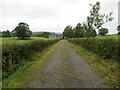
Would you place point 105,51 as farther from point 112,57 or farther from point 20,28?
point 20,28

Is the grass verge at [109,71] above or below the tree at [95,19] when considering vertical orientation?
below

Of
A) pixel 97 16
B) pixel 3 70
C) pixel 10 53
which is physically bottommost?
pixel 3 70

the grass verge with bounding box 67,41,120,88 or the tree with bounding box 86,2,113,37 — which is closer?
the grass verge with bounding box 67,41,120,88

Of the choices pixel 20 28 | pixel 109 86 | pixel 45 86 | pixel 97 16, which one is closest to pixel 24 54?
pixel 45 86

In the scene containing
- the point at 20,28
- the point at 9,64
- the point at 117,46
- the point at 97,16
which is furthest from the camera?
the point at 20,28

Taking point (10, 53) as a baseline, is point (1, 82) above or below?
below

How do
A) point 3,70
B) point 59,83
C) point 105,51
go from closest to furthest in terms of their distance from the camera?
1. point 59,83
2. point 3,70
3. point 105,51

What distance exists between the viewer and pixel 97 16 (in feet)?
45.9

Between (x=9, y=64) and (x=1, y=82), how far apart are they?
3.56ft

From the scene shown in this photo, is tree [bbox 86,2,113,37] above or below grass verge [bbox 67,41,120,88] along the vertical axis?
above

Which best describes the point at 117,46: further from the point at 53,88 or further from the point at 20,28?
the point at 20,28

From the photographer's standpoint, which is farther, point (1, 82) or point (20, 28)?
point (20, 28)

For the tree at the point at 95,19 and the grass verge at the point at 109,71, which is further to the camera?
the tree at the point at 95,19

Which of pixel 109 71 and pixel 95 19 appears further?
pixel 95 19
